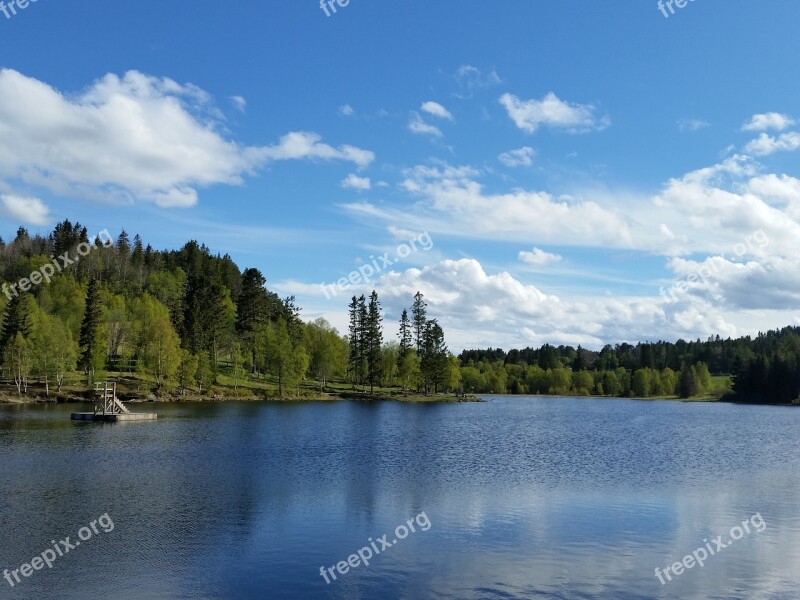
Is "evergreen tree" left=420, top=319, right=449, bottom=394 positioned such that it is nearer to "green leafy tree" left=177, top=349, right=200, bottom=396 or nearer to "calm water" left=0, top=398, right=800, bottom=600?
"green leafy tree" left=177, top=349, right=200, bottom=396

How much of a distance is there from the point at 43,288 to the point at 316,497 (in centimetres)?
16149

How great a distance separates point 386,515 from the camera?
3459cm

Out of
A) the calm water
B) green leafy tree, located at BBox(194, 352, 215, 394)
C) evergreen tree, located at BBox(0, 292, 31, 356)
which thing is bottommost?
the calm water

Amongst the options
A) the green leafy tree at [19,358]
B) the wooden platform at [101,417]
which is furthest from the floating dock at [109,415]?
the green leafy tree at [19,358]

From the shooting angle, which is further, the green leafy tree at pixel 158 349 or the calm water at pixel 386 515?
the green leafy tree at pixel 158 349

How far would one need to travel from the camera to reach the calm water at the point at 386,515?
23.9 metres

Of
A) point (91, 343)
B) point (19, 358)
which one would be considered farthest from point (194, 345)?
point (19, 358)

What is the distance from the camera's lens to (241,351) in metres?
166

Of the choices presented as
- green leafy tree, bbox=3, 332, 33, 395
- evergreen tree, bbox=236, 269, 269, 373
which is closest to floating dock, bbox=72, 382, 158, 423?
green leafy tree, bbox=3, 332, 33, 395

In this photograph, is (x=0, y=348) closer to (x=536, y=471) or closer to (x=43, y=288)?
(x=43, y=288)

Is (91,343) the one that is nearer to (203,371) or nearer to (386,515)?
(203,371)

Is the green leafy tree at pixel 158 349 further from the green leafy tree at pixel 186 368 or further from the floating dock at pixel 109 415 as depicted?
the floating dock at pixel 109 415

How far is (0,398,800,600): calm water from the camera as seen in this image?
2386cm

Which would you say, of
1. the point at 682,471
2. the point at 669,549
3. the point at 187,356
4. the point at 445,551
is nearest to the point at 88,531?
the point at 445,551
